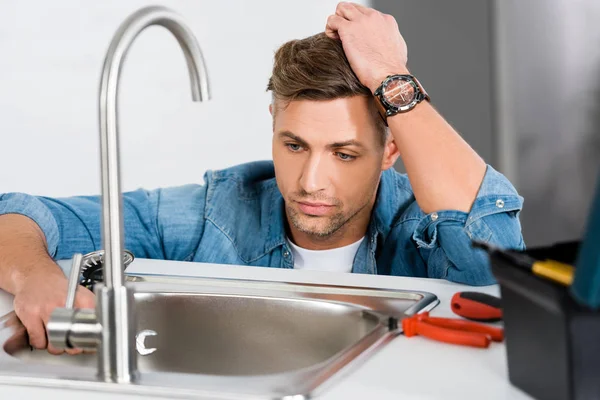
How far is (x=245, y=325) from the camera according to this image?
4.52 feet

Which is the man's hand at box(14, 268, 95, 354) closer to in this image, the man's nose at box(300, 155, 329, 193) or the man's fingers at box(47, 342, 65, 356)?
the man's fingers at box(47, 342, 65, 356)

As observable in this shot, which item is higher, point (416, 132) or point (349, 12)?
point (349, 12)

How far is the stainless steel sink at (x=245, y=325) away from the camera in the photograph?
1.27 meters

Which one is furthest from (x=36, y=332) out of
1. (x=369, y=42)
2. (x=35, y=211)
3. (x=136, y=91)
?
(x=136, y=91)

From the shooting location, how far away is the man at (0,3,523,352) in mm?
Answer: 1642

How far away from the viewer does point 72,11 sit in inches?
151

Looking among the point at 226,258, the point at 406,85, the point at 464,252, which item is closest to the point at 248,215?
the point at 226,258

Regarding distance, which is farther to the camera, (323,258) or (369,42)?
(323,258)

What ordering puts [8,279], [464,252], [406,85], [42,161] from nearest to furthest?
1. [8,279]
2. [464,252]
3. [406,85]
4. [42,161]

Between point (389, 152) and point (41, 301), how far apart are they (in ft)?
3.16

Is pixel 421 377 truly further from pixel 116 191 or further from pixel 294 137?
pixel 294 137

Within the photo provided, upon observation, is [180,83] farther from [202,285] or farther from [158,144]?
[202,285]

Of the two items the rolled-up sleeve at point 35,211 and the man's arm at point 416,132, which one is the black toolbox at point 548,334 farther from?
the rolled-up sleeve at point 35,211

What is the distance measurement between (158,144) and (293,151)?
2169 millimetres
